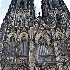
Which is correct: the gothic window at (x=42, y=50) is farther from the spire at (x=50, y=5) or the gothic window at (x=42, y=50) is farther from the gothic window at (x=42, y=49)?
the spire at (x=50, y=5)

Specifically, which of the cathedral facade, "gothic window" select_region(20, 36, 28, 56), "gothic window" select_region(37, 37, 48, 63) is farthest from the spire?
"gothic window" select_region(20, 36, 28, 56)

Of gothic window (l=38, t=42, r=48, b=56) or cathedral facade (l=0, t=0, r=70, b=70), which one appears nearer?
cathedral facade (l=0, t=0, r=70, b=70)

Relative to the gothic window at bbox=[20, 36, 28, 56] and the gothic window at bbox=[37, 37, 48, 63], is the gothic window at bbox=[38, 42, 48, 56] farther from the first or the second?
the gothic window at bbox=[20, 36, 28, 56]

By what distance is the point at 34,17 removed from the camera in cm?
2233

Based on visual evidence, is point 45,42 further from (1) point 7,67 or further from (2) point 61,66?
(1) point 7,67

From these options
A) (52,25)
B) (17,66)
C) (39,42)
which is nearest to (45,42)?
(39,42)

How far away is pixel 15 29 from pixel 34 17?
2.51 metres

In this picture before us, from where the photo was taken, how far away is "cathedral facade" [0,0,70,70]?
1894 cm

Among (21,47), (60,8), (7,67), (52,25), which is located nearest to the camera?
(7,67)

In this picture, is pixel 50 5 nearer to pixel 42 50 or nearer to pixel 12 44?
pixel 42 50

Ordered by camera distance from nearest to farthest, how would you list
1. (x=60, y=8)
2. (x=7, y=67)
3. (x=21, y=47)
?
1. (x=7, y=67)
2. (x=21, y=47)
3. (x=60, y=8)

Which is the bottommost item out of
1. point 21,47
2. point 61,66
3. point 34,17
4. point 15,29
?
point 61,66

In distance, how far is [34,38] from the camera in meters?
20.4

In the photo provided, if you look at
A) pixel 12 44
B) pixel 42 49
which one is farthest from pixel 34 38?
pixel 12 44
